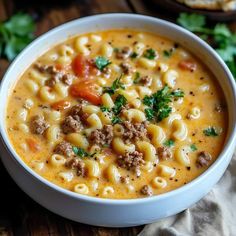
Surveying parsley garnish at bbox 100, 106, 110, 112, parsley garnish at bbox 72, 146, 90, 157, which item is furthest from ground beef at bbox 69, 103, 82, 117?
parsley garnish at bbox 72, 146, 90, 157

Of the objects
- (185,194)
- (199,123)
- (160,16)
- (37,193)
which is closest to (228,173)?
Result: (199,123)

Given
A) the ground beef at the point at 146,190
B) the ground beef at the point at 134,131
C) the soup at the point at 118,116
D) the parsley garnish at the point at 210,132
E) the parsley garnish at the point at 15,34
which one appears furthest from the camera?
the parsley garnish at the point at 15,34

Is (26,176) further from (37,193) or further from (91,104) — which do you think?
(91,104)

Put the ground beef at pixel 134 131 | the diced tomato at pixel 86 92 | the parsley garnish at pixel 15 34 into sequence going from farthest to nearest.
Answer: the parsley garnish at pixel 15 34 → the diced tomato at pixel 86 92 → the ground beef at pixel 134 131

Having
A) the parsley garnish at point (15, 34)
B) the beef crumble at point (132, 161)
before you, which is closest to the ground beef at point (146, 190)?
the beef crumble at point (132, 161)

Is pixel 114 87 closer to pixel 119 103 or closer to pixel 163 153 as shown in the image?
pixel 119 103

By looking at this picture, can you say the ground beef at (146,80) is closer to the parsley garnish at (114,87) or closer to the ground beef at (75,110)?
the parsley garnish at (114,87)

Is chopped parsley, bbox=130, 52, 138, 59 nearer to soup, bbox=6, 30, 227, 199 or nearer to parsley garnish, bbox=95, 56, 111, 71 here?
soup, bbox=6, 30, 227, 199
